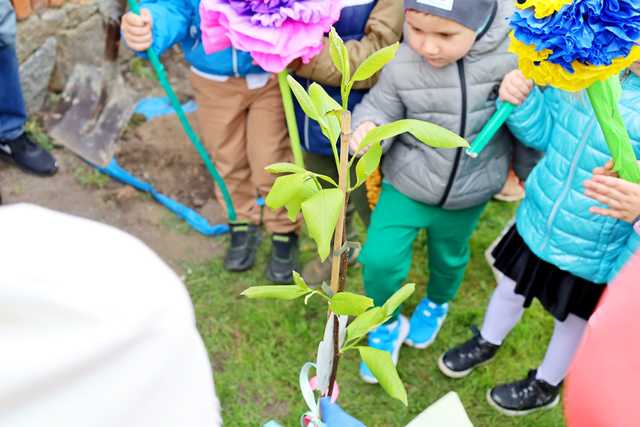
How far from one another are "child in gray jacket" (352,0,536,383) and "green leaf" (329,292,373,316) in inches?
39.6

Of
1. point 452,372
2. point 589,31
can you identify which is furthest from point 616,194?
point 452,372

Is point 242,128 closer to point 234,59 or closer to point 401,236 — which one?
point 234,59

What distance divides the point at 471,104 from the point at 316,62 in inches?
20.3

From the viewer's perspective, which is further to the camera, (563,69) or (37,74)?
(37,74)

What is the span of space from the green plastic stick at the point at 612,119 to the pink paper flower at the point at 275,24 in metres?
0.75

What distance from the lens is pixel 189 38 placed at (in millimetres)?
2527

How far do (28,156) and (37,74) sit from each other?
50 cm

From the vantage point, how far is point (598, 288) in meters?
2.11

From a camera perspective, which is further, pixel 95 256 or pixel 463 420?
pixel 463 420

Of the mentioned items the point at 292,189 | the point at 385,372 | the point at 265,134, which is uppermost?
the point at 292,189

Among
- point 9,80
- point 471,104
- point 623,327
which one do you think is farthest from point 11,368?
point 9,80

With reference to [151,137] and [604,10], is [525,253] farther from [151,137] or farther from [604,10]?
[151,137]

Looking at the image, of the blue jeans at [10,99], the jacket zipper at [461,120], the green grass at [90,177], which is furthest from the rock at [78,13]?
the jacket zipper at [461,120]

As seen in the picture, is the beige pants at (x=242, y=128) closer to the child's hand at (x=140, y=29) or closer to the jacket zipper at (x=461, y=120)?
the child's hand at (x=140, y=29)
